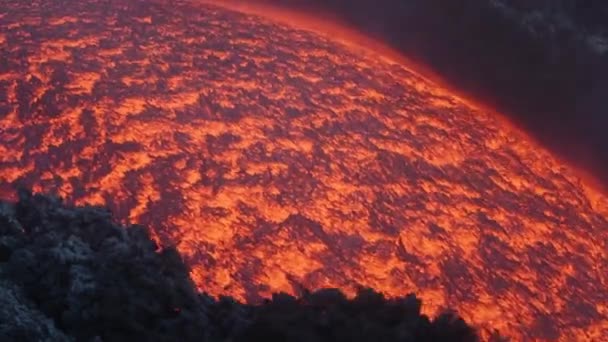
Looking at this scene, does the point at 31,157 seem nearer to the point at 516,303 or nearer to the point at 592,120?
the point at 516,303

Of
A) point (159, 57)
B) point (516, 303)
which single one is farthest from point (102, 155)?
point (516, 303)

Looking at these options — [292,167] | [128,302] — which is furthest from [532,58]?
[128,302]

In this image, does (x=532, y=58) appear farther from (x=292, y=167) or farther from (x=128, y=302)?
(x=128, y=302)

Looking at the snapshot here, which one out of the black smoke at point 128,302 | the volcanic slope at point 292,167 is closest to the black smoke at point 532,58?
the volcanic slope at point 292,167

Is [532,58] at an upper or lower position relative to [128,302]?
upper

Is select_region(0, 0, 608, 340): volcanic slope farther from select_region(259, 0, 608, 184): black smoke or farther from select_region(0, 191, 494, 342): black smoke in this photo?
select_region(0, 191, 494, 342): black smoke

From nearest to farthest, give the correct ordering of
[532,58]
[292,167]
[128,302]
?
1. [128,302]
2. [292,167]
3. [532,58]

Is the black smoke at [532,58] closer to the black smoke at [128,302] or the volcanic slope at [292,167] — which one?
the volcanic slope at [292,167]
